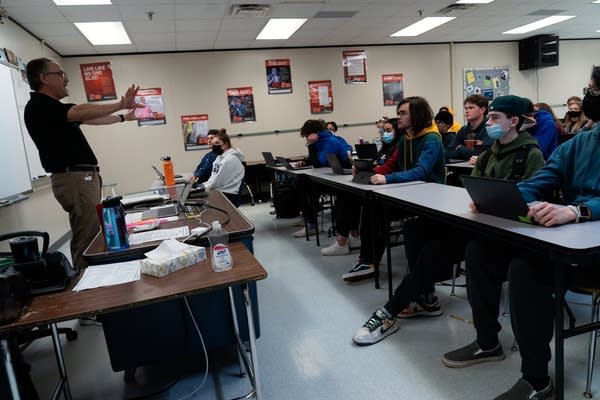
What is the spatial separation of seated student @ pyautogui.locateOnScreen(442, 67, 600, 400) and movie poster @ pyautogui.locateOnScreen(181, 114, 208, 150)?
6.00m

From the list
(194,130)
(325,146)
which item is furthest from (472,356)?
(194,130)

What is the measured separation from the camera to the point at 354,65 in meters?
7.44

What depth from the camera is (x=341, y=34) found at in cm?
655

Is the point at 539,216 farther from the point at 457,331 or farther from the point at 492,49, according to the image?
the point at 492,49

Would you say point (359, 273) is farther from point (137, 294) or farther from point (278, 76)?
point (278, 76)

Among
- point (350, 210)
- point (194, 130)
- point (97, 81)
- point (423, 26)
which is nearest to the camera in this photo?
point (350, 210)

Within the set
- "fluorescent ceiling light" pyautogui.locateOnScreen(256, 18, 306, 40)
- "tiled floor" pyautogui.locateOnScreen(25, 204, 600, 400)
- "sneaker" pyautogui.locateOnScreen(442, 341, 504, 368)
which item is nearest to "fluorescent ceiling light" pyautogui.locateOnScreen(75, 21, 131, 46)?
"fluorescent ceiling light" pyautogui.locateOnScreen(256, 18, 306, 40)

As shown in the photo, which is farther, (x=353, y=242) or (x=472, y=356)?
(x=353, y=242)

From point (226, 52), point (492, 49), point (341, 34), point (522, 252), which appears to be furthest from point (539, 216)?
point (492, 49)

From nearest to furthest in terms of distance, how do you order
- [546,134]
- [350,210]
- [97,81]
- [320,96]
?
[546,134], [350,210], [97,81], [320,96]

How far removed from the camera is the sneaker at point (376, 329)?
1.92 meters

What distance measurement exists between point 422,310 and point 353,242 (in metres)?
1.60

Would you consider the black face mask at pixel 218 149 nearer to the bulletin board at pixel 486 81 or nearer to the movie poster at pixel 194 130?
the movie poster at pixel 194 130

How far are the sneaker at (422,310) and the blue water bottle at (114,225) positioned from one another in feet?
4.87
